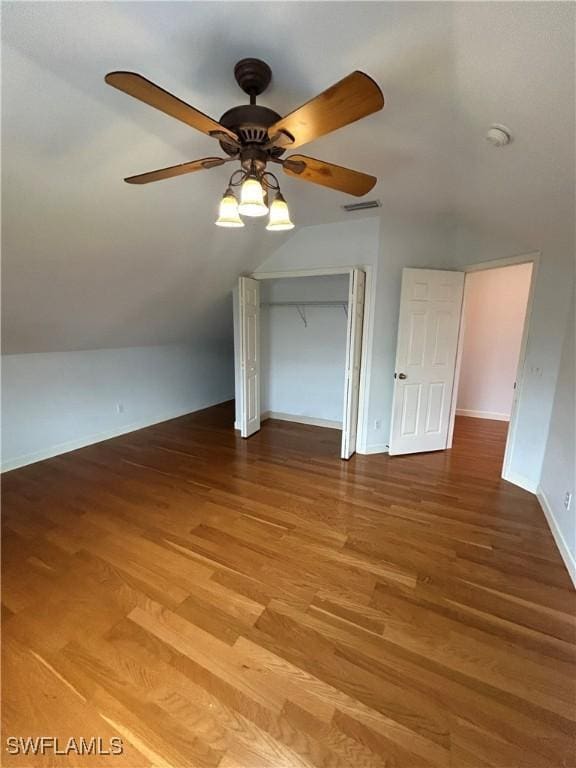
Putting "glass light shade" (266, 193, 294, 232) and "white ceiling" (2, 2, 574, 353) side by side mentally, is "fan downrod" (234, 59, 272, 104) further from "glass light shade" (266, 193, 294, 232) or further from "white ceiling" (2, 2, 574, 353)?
"glass light shade" (266, 193, 294, 232)

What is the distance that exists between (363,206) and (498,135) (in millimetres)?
1408

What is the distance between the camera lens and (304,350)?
4746mm

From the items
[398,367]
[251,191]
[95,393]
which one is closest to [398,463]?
[398,367]

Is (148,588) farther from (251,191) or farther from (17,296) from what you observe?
(17,296)

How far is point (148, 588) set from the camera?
1853 mm

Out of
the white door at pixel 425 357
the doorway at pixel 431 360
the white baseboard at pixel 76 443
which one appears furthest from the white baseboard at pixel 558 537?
the white baseboard at pixel 76 443

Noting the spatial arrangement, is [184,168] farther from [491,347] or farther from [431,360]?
[491,347]

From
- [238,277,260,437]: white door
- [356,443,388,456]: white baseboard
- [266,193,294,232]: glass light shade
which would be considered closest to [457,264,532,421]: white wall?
[356,443,388,456]: white baseboard

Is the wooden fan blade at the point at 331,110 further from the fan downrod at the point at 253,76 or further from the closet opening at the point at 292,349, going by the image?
the closet opening at the point at 292,349

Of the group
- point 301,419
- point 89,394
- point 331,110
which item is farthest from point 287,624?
point 89,394

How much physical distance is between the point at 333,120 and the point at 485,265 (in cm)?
284

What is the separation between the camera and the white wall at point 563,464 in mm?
2150

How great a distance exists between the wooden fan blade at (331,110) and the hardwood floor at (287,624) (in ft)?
7.28

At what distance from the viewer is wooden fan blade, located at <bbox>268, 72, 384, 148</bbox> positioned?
0.94m
